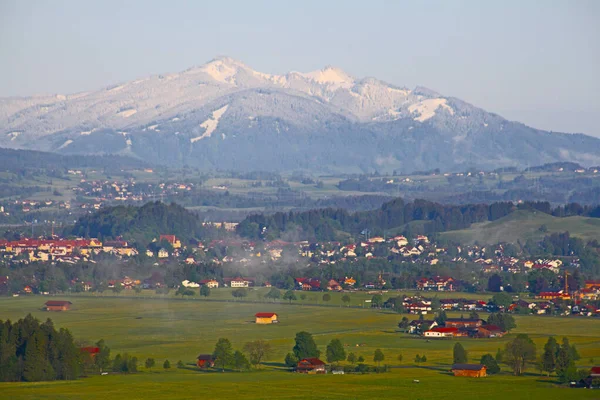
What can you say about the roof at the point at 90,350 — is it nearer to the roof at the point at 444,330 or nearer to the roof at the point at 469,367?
the roof at the point at 469,367

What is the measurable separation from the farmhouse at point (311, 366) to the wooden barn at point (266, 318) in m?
19.3

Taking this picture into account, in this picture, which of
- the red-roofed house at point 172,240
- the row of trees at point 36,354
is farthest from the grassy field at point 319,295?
the red-roofed house at point 172,240

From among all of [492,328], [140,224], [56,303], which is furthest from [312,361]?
[140,224]

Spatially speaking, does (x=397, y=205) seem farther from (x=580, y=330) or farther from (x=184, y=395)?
(x=184, y=395)

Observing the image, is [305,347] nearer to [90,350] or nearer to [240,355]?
[240,355]

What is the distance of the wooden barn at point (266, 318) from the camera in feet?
274

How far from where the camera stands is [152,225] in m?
160

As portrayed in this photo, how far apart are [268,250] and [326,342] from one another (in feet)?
233

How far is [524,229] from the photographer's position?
150000mm

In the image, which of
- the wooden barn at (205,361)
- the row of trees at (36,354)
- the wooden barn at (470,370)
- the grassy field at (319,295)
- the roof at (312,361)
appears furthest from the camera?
the grassy field at (319,295)

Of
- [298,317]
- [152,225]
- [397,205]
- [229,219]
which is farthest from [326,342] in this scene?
[229,219]

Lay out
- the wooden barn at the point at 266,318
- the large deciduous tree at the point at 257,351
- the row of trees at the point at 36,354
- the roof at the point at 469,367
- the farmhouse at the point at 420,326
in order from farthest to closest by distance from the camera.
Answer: the wooden barn at the point at 266,318 < the farmhouse at the point at 420,326 < the large deciduous tree at the point at 257,351 < the roof at the point at 469,367 < the row of trees at the point at 36,354

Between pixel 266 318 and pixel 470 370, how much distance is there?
2445 cm

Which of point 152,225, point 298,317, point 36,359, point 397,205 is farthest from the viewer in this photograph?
point 397,205
